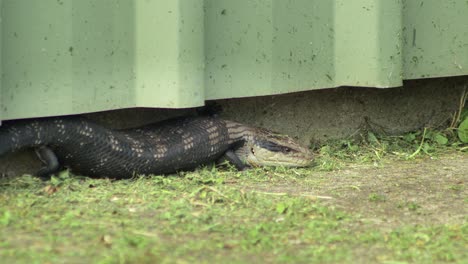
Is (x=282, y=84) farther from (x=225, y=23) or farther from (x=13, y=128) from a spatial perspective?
(x=13, y=128)

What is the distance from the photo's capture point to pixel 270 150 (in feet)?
23.7

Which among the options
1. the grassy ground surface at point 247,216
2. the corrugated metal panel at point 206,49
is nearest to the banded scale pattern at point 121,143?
the grassy ground surface at point 247,216

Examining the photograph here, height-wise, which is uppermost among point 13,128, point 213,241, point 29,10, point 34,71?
point 29,10

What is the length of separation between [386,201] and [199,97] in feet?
4.69

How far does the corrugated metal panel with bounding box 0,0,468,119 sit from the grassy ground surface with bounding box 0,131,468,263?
609mm

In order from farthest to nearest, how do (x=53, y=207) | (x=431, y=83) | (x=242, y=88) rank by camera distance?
(x=431, y=83) < (x=242, y=88) < (x=53, y=207)

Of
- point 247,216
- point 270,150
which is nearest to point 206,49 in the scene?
point 270,150

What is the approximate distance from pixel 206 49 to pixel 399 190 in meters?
1.65

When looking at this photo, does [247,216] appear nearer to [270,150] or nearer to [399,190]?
[399,190]

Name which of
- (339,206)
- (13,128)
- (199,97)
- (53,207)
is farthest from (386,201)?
(13,128)

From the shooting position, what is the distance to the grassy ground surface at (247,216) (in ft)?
14.5

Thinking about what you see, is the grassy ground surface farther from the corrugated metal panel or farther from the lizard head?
the corrugated metal panel

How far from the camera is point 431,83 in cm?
794

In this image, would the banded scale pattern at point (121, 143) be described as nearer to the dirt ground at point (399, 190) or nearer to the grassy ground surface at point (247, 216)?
the grassy ground surface at point (247, 216)
